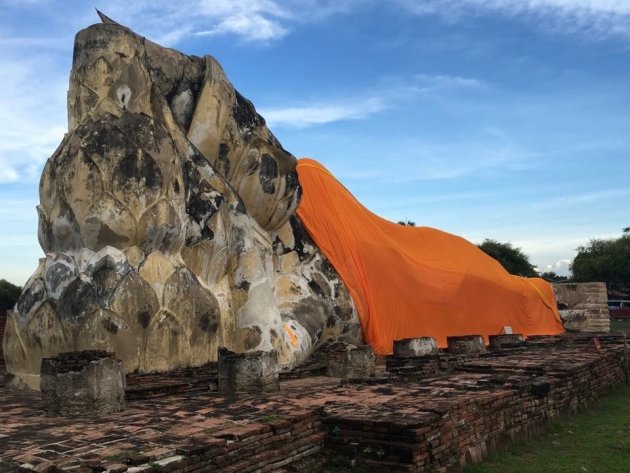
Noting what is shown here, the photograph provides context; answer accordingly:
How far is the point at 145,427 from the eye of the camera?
4.77 meters

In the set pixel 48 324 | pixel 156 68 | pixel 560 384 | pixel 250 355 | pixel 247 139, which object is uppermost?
pixel 156 68

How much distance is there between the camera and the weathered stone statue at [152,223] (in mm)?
7609

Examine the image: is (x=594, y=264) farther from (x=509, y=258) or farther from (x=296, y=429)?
(x=296, y=429)

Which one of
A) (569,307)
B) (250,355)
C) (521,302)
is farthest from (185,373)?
(569,307)

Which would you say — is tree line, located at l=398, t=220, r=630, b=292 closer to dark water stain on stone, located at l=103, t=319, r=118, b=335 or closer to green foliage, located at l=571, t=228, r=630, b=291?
green foliage, located at l=571, t=228, r=630, b=291

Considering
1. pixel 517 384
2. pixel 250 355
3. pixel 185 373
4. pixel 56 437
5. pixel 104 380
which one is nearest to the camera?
pixel 56 437

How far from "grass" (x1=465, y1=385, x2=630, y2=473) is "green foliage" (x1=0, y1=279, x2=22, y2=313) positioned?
23751mm

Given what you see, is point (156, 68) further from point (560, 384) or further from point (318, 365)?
point (560, 384)

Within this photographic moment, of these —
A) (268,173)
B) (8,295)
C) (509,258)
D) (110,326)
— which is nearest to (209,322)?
(110,326)

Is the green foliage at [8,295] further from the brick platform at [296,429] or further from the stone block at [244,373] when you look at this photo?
the brick platform at [296,429]

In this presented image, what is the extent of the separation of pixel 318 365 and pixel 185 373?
8.89 ft

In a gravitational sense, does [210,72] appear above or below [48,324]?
above

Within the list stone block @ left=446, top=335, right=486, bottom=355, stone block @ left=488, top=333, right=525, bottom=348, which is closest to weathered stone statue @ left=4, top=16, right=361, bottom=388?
stone block @ left=446, top=335, right=486, bottom=355

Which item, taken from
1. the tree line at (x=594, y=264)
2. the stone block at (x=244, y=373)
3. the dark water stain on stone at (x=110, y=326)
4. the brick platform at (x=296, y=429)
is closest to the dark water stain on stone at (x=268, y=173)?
the dark water stain on stone at (x=110, y=326)
